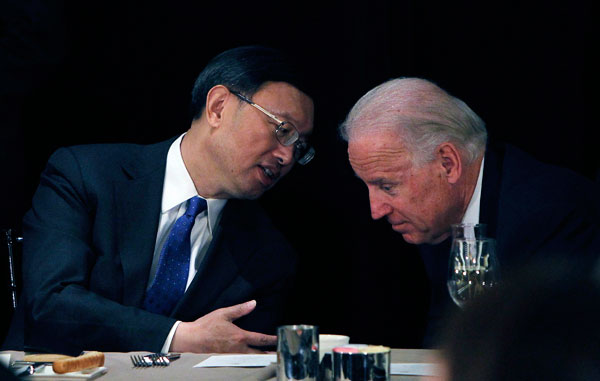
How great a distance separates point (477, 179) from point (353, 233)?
56 cm

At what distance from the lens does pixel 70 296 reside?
2387 mm

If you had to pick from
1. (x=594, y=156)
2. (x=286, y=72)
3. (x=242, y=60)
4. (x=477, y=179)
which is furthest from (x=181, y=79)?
(x=594, y=156)

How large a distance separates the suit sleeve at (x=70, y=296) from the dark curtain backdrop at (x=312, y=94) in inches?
13.7

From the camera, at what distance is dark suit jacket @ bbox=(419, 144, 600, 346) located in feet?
7.17

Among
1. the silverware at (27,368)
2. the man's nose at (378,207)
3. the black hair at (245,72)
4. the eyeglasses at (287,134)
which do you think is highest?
the black hair at (245,72)

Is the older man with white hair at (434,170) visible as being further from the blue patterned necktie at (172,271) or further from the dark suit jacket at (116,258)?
the blue patterned necktie at (172,271)

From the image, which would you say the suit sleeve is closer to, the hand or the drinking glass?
the hand

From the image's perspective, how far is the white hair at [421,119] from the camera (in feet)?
8.27

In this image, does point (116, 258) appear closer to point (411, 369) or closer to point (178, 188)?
point (178, 188)

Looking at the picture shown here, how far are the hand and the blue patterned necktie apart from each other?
0.36 metres

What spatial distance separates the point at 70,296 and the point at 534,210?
1.58 m

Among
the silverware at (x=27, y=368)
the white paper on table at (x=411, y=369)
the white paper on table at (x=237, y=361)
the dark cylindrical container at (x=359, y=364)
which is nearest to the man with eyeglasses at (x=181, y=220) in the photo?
the white paper on table at (x=237, y=361)

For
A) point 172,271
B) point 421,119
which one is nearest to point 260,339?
point 172,271

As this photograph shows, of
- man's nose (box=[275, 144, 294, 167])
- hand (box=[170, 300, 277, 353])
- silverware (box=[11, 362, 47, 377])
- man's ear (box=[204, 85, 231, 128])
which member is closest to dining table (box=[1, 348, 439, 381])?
silverware (box=[11, 362, 47, 377])
